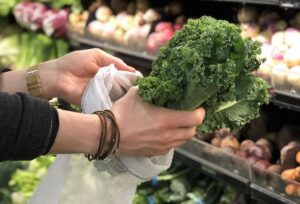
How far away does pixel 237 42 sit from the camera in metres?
0.95

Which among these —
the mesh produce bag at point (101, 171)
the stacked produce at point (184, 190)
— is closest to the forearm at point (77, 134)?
the mesh produce bag at point (101, 171)

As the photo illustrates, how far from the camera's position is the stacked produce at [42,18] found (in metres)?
3.31

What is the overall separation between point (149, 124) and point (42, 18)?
8.62ft

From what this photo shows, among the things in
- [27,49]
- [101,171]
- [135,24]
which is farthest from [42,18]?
[101,171]

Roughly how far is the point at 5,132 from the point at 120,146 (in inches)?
9.3

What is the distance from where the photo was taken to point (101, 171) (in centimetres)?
123

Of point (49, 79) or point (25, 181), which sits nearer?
point (49, 79)

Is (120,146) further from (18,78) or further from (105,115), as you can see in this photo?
(18,78)

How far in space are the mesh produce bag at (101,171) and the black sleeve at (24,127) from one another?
0.20 metres

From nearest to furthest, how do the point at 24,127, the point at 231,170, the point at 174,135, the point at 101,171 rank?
the point at 24,127
the point at 174,135
the point at 101,171
the point at 231,170

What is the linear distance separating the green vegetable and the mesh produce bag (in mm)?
125

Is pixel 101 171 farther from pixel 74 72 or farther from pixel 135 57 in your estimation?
pixel 135 57

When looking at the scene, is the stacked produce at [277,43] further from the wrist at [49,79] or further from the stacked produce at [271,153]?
the wrist at [49,79]

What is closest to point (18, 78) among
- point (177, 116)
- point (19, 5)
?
point (177, 116)
